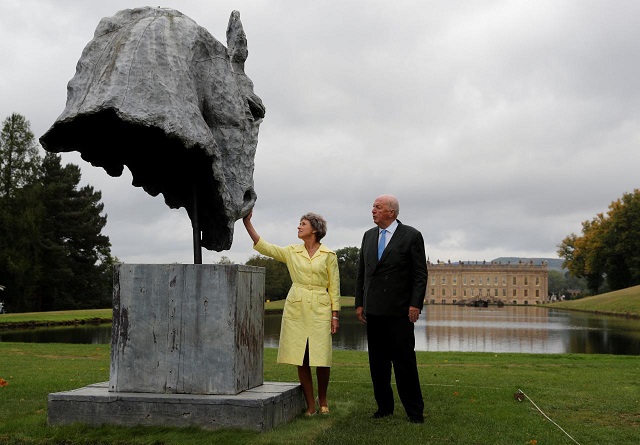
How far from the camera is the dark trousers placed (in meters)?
5.59

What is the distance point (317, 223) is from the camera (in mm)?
5680

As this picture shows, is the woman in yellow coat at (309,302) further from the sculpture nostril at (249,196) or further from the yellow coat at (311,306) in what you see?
the sculpture nostril at (249,196)

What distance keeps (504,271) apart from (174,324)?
11825cm

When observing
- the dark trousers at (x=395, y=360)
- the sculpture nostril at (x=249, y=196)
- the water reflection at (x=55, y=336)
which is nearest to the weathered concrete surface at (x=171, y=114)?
the sculpture nostril at (x=249, y=196)

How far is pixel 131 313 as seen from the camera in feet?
16.4

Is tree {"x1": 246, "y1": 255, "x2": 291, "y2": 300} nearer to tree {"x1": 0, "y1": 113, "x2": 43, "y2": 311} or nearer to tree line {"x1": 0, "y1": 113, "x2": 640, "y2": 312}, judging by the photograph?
tree line {"x1": 0, "y1": 113, "x2": 640, "y2": 312}

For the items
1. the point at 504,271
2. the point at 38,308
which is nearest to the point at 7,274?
the point at 38,308

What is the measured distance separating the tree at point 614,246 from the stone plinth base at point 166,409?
55084mm

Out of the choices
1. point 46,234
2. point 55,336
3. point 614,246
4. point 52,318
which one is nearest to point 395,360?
point 55,336

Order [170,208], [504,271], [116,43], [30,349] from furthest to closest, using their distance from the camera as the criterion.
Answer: [504,271] < [30,349] < [170,208] < [116,43]

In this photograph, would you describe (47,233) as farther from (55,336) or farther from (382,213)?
(382,213)

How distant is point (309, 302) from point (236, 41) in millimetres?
2317

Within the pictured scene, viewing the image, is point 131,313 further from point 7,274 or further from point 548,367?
point 7,274

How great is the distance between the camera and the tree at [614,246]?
54.6m
